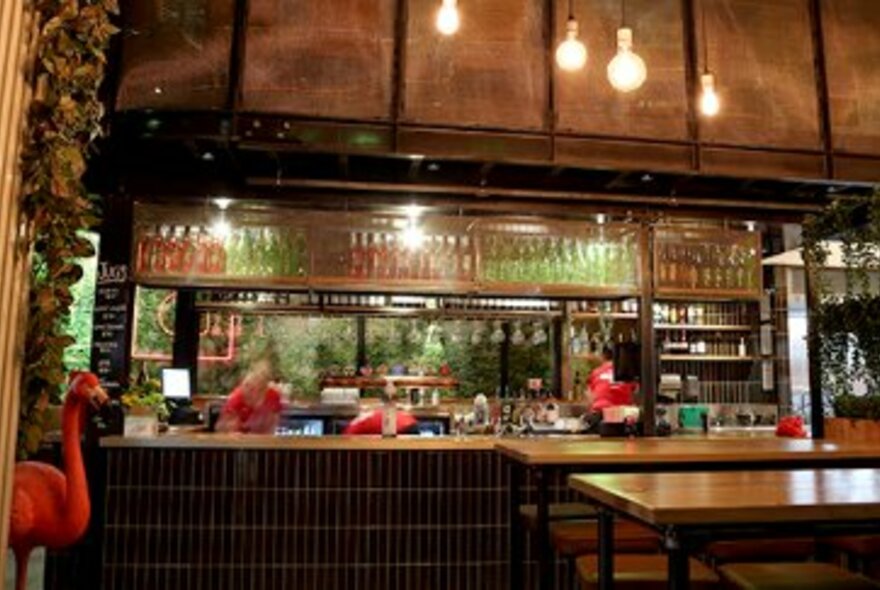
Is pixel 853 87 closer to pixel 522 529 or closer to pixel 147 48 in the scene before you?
pixel 522 529

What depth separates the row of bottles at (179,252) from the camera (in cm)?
497

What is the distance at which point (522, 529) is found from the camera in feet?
12.6

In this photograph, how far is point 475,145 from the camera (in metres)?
4.87

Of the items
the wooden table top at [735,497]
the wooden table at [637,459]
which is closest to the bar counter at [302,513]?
the wooden table at [637,459]

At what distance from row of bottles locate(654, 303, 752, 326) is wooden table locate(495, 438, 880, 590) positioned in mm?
5877

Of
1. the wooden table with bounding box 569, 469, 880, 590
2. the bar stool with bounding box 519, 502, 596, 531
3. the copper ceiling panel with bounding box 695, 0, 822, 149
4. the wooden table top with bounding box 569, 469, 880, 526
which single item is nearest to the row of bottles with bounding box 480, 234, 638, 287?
the copper ceiling panel with bounding box 695, 0, 822, 149

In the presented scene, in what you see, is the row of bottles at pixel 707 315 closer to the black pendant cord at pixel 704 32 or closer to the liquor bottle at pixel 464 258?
the black pendant cord at pixel 704 32

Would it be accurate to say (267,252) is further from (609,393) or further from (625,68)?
(609,393)

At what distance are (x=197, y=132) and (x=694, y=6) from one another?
3478 mm

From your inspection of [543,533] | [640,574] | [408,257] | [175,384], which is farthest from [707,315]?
[640,574]

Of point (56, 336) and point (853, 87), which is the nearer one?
point (56, 336)

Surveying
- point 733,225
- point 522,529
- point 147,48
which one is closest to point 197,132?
point 147,48

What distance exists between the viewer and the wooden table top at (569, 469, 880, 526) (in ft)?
6.56

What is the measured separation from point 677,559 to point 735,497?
0.98 ft
